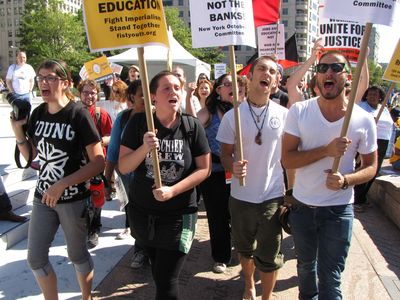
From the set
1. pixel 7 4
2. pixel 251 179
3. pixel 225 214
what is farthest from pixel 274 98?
pixel 7 4

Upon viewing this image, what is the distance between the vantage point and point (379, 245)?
16.0 ft

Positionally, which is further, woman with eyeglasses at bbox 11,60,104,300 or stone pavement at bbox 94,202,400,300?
stone pavement at bbox 94,202,400,300

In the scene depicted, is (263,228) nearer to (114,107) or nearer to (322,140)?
(322,140)

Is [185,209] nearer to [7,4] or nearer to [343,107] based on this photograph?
[343,107]

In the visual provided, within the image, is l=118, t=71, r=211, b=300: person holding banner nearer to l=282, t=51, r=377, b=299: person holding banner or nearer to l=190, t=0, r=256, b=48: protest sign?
l=190, t=0, r=256, b=48: protest sign

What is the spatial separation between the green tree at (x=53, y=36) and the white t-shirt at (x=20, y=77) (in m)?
47.4

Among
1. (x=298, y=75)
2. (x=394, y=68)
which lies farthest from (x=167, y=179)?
(x=394, y=68)

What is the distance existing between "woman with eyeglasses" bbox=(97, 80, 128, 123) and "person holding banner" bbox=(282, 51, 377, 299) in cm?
323

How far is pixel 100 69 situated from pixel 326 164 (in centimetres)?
603

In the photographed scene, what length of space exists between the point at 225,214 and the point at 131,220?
1.42 meters

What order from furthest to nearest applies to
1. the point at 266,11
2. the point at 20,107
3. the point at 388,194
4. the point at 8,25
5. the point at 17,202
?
the point at 8,25, the point at 388,194, the point at 266,11, the point at 17,202, the point at 20,107

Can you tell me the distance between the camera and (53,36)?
56750mm

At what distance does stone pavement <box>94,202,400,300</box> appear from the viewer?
11.7ft

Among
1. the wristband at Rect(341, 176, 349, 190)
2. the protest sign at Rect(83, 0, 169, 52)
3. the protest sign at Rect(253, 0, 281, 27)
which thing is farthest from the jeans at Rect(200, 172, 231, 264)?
the protest sign at Rect(253, 0, 281, 27)
